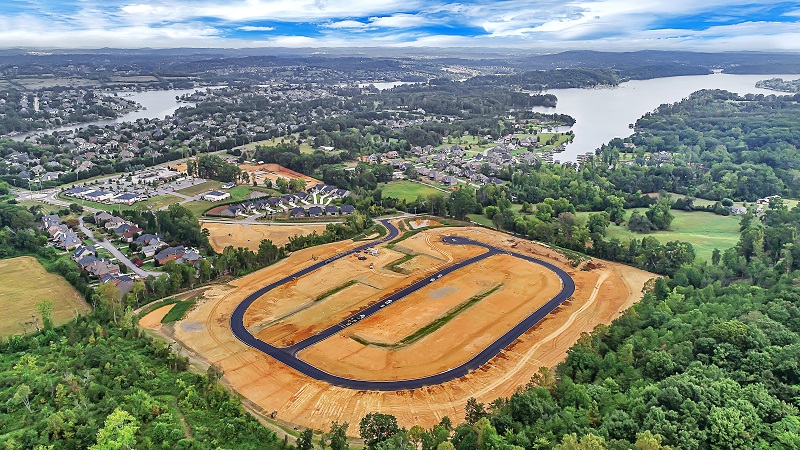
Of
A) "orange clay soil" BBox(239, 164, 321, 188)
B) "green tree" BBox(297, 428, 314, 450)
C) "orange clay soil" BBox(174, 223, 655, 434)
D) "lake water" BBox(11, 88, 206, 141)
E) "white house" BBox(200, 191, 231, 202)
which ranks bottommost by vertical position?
"orange clay soil" BBox(174, 223, 655, 434)

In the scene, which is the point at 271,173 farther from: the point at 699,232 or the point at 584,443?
the point at 584,443

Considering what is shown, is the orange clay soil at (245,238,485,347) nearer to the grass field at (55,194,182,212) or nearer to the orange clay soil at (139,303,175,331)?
the orange clay soil at (139,303,175,331)

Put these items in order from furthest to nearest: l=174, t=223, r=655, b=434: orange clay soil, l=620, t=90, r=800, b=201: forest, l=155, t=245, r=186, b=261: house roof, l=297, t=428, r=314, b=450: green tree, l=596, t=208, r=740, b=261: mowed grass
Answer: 1. l=620, t=90, r=800, b=201: forest
2. l=596, t=208, r=740, b=261: mowed grass
3. l=155, t=245, r=186, b=261: house roof
4. l=174, t=223, r=655, b=434: orange clay soil
5. l=297, t=428, r=314, b=450: green tree

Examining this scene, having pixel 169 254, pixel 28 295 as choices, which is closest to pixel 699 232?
pixel 169 254

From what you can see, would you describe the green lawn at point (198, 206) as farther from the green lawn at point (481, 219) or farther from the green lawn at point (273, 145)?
the green lawn at point (273, 145)

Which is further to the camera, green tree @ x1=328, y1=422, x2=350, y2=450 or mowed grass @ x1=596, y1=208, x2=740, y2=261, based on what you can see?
mowed grass @ x1=596, y1=208, x2=740, y2=261

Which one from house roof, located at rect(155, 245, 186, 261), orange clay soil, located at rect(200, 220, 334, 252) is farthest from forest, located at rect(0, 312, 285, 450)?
orange clay soil, located at rect(200, 220, 334, 252)

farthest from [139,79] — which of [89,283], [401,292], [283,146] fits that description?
[401,292]

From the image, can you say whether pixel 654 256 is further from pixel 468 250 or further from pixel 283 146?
pixel 283 146
